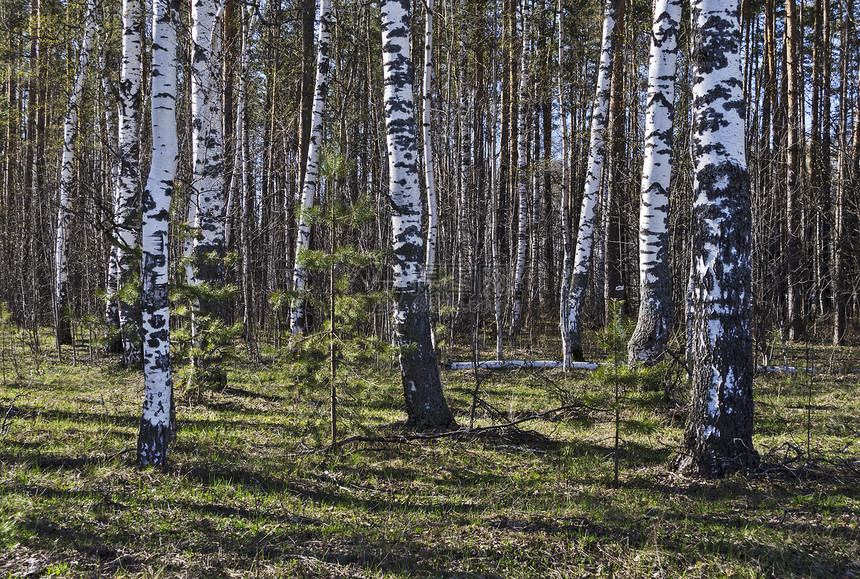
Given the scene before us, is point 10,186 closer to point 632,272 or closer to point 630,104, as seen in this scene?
point 630,104

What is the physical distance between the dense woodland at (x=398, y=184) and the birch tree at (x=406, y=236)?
0.09ft

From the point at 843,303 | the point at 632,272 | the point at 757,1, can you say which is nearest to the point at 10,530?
the point at 843,303

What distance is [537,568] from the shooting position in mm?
3443

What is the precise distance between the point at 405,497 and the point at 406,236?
2989mm

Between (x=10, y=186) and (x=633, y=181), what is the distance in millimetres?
20327

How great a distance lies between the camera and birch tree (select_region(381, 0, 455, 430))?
645 centimetres

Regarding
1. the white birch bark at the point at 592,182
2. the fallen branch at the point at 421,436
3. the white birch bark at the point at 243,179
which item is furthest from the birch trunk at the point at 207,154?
the white birch bark at the point at 592,182

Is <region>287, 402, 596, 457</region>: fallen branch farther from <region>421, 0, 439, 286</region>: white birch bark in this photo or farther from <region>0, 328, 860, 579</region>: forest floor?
<region>421, 0, 439, 286</region>: white birch bark

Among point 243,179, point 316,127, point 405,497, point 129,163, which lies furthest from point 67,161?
point 405,497

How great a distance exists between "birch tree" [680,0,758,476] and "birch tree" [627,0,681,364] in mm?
2951

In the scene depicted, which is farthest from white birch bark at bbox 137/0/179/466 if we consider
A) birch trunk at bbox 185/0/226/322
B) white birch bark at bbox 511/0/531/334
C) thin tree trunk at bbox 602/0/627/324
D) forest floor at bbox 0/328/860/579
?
white birch bark at bbox 511/0/531/334

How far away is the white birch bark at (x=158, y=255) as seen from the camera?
473 cm

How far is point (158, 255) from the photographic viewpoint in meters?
4.74

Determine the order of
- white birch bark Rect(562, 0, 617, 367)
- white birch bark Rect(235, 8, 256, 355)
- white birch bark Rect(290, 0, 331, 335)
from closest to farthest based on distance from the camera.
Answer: white birch bark Rect(290, 0, 331, 335), white birch bark Rect(562, 0, 617, 367), white birch bark Rect(235, 8, 256, 355)
